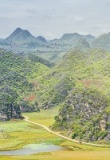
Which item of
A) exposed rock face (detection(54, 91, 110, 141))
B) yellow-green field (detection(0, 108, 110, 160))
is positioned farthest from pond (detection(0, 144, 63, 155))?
exposed rock face (detection(54, 91, 110, 141))

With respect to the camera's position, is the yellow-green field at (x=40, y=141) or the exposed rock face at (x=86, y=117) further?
the exposed rock face at (x=86, y=117)

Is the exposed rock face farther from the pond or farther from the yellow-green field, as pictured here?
the pond

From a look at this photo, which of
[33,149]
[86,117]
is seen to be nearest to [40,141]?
[33,149]

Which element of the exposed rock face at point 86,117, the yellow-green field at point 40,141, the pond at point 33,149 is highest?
the exposed rock face at point 86,117

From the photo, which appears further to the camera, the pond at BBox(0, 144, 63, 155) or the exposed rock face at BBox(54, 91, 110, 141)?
the exposed rock face at BBox(54, 91, 110, 141)

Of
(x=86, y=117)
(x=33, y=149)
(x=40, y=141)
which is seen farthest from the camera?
(x=86, y=117)

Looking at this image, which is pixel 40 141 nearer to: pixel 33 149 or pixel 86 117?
pixel 33 149

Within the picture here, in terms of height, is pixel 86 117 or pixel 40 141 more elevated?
pixel 86 117

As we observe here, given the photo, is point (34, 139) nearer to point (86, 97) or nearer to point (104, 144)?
point (104, 144)

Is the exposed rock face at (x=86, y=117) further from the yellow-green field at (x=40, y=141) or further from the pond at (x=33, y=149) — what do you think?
the pond at (x=33, y=149)

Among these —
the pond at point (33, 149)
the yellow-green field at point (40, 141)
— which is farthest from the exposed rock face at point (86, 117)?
the pond at point (33, 149)

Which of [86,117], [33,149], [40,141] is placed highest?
[86,117]
